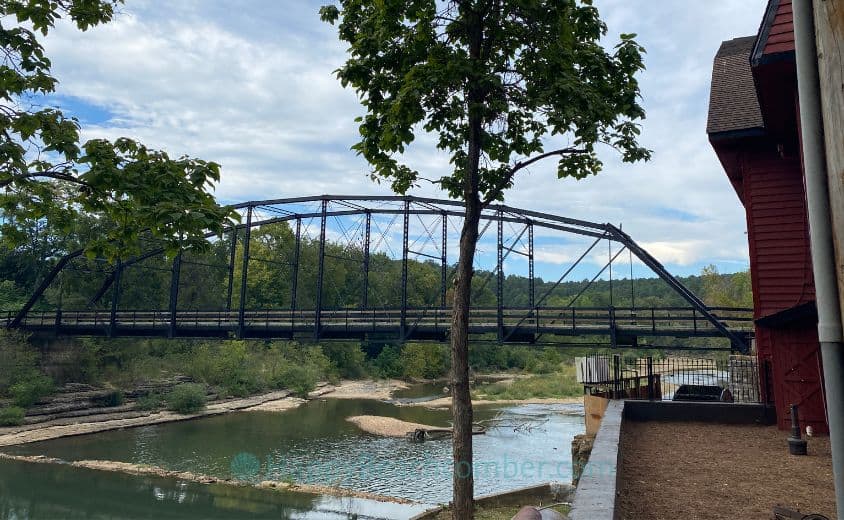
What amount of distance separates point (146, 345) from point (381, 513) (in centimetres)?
3524

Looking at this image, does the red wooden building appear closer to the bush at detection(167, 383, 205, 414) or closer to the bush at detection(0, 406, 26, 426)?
the bush at detection(167, 383, 205, 414)

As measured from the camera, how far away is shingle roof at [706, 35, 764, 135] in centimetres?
1271

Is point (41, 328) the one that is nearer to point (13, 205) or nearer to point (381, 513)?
point (381, 513)

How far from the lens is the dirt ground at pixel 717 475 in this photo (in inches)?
251

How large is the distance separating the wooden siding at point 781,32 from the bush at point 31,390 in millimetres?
39622

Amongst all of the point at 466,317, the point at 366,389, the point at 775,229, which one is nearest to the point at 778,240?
the point at 775,229

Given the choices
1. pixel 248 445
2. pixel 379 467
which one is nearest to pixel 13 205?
pixel 379 467

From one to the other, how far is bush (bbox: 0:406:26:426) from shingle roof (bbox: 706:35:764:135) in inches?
1468

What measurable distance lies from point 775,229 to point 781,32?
5556 mm

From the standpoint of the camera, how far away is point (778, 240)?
12.4 metres

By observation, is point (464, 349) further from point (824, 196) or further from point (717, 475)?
point (824, 196)

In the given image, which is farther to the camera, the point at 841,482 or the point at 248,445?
the point at 248,445

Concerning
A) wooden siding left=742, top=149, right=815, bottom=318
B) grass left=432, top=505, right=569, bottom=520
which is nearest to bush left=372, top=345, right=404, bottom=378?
grass left=432, top=505, right=569, bottom=520

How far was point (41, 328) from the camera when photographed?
37.8 m
